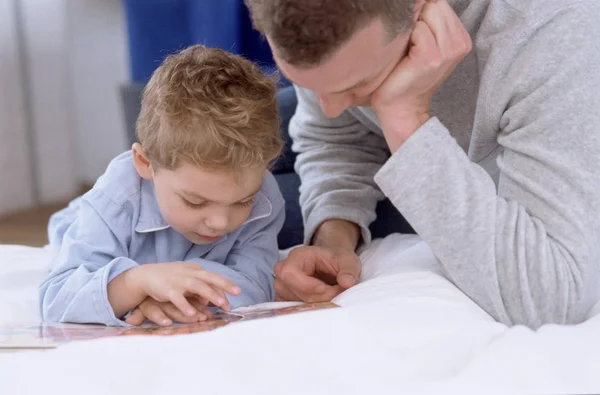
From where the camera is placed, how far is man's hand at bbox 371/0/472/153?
3.43ft

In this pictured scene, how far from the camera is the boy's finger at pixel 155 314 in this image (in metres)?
1.07

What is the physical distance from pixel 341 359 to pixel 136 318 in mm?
376

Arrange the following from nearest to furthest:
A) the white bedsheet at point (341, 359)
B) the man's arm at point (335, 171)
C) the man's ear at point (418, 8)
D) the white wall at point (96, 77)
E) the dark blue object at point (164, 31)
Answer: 1. the white bedsheet at point (341, 359)
2. the man's ear at point (418, 8)
3. the man's arm at point (335, 171)
4. the dark blue object at point (164, 31)
5. the white wall at point (96, 77)

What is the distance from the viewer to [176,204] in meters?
1.18

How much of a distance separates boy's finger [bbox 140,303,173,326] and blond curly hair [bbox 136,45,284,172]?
198mm

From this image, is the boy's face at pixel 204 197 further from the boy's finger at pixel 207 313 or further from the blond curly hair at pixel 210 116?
the boy's finger at pixel 207 313

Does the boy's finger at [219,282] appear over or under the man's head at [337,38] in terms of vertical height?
under

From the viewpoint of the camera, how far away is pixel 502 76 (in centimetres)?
107

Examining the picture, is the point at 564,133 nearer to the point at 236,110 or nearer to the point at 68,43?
the point at 236,110

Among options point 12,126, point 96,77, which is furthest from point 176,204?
point 96,77

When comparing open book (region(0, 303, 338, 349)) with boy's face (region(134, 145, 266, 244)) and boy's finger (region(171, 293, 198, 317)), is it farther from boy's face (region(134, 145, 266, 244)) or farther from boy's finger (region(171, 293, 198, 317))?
boy's face (region(134, 145, 266, 244))

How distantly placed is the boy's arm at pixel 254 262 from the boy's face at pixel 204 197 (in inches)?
3.0

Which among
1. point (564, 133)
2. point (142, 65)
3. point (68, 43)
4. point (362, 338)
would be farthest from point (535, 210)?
point (68, 43)

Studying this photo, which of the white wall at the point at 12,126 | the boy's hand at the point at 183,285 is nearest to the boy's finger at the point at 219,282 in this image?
the boy's hand at the point at 183,285
